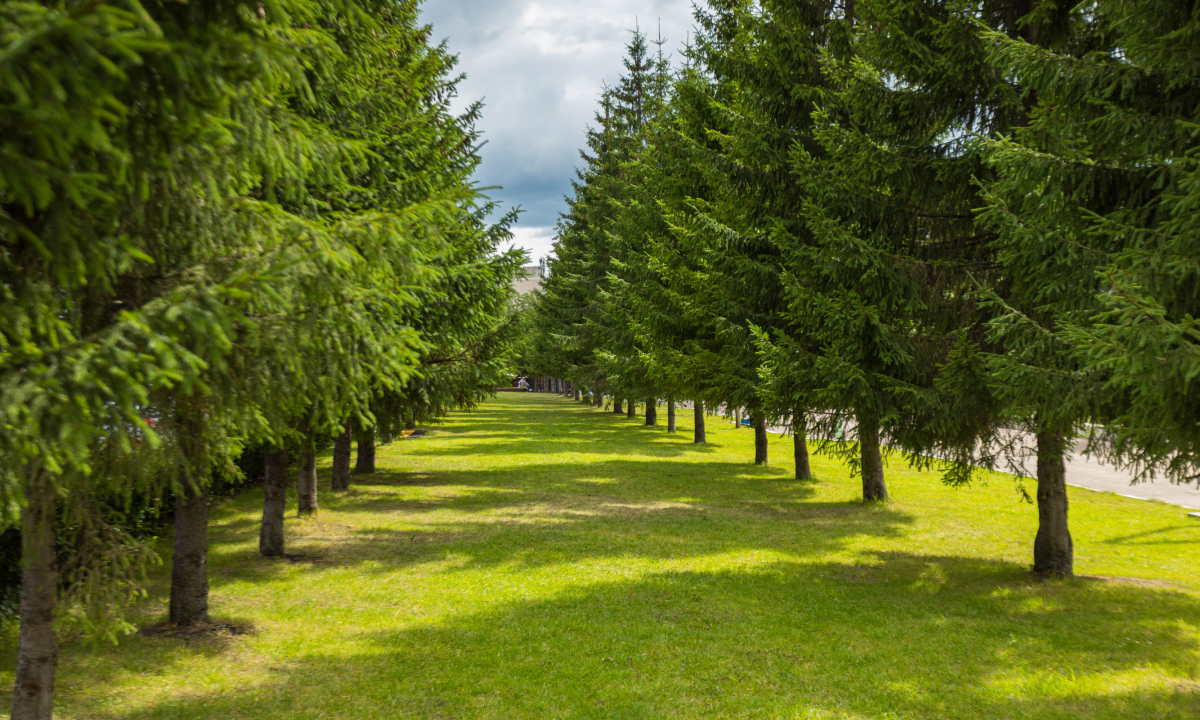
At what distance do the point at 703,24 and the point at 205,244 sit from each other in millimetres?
15219

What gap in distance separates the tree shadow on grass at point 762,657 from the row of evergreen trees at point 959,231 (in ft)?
5.64

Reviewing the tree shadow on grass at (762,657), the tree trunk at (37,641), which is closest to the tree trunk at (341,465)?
the tree shadow on grass at (762,657)

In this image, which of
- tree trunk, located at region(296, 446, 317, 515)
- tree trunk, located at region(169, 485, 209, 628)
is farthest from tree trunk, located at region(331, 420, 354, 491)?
tree trunk, located at region(169, 485, 209, 628)

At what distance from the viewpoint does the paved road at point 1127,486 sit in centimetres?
1472

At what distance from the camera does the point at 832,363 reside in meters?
8.38

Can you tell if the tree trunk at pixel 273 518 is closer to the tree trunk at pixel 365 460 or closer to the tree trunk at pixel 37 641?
the tree trunk at pixel 37 641

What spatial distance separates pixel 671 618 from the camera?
779 cm

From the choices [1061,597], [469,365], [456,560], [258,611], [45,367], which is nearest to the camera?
[45,367]

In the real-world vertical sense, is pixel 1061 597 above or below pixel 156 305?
below

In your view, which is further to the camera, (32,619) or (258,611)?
(258,611)

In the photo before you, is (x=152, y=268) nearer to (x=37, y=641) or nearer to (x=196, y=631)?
(x=37, y=641)

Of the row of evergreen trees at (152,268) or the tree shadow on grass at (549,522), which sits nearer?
the row of evergreen trees at (152,268)

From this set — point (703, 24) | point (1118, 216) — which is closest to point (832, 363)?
point (1118, 216)

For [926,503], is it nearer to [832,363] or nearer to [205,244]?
[832,363]
